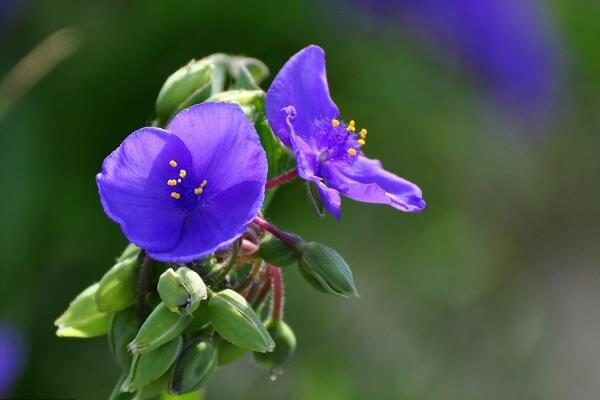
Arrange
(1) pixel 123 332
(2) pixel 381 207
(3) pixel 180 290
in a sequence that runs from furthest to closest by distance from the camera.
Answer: (2) pixel 381 207 → (1) pixel 123 332 → (3) pixel 180 290

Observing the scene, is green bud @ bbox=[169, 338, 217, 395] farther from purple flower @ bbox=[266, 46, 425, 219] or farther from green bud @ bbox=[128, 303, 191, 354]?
purple flower @ bbox=[266, 46, 425, 219]

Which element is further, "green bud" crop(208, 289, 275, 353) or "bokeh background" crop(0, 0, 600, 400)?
"bokeh background" crop(0, 0, 600, 400)

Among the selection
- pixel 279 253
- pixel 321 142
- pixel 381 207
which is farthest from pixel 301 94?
pixel 381 207

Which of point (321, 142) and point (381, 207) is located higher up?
point (321, 142)

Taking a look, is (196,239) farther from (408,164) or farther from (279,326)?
(408,164)

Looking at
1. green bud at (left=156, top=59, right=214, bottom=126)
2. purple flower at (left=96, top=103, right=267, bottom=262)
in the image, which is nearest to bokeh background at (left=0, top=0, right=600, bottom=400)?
green bud at (left=156, top=59, right=214, bottom=126)

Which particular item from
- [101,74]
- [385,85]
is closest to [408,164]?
[385,85]

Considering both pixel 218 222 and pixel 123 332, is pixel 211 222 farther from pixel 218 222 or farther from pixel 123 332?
pixel 123 332
